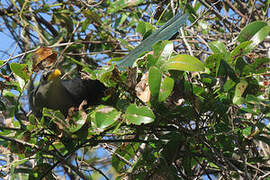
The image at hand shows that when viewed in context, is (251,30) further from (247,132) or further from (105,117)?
(105,117)

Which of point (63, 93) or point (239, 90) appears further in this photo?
point (63, 93)

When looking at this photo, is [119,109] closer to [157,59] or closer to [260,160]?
[157,59]

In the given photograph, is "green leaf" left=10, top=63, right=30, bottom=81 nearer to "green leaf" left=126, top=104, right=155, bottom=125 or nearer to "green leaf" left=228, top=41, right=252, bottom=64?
"green leaf" left=126, top=104, right=155, bottom=125

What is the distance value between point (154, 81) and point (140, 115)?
81mm

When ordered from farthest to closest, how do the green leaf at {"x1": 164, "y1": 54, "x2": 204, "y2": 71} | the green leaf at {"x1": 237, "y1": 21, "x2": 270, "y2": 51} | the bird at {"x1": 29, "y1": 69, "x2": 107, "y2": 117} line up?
the bird at {"x1": 29, "y1": 69, "x2": 107, "y2": 117} → the green leaf at {"x1": 237, "y1": 21, "x2": 270, "y2": 51} → the green leaf at {"x1": 164, "y1": 54, "x2": 204, "y2": 71}

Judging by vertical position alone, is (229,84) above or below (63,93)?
below

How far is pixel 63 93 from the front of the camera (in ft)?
3.40

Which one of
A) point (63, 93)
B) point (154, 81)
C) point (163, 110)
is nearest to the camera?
point (154, 81)

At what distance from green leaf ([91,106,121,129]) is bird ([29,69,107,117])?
0.71 feet

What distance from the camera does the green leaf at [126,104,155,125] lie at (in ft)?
2.35

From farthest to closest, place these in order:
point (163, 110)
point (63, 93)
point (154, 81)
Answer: point (63, 93) < point (163, 110) < point (154, 81)

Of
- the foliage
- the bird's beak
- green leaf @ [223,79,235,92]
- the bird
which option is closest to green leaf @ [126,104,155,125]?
the foliage

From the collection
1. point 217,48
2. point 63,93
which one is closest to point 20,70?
point 63,93

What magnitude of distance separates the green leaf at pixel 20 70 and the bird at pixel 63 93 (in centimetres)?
17
